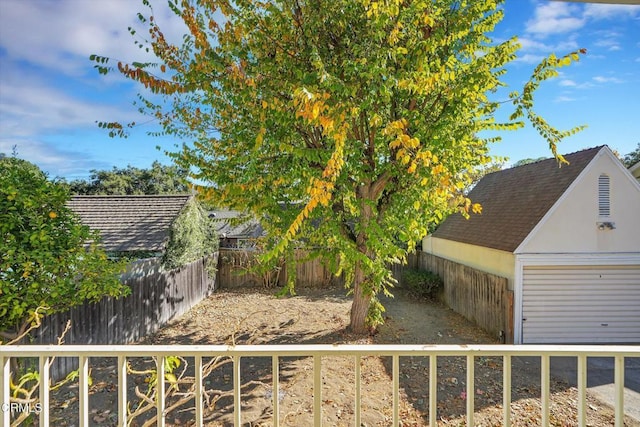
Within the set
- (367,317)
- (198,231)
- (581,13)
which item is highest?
(581,13)

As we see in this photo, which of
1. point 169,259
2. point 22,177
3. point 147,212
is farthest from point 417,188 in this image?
point 147,212

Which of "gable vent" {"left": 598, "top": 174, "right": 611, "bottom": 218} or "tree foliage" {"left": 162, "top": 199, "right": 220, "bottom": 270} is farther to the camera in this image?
"tree foliage" {"left": 162, "top": 199, "right": 220, "bottom": 270}

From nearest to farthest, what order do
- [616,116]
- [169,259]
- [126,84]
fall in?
1. [126,84]
2. [616,116]
3. [169,259]

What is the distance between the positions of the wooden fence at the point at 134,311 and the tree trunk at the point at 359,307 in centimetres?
468

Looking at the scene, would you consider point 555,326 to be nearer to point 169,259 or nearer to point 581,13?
point 581,13

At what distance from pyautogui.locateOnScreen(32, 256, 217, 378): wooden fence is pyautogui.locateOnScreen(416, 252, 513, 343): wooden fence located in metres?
7.88

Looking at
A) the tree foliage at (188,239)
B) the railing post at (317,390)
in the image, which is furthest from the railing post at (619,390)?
the tree foliage at (188,239)

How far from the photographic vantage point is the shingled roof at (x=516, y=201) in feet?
23.1

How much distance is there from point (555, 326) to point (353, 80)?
6832mm

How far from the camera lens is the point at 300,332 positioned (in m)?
7.11

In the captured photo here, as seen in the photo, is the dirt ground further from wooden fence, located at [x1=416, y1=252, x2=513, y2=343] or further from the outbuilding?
the outbuilding

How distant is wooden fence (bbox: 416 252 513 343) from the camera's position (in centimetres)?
688

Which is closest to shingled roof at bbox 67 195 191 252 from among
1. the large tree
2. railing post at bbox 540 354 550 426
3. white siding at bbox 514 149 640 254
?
the large tree

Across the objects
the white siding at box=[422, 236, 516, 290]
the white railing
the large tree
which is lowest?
the white siding at box=[422, 236, 516, 290]
